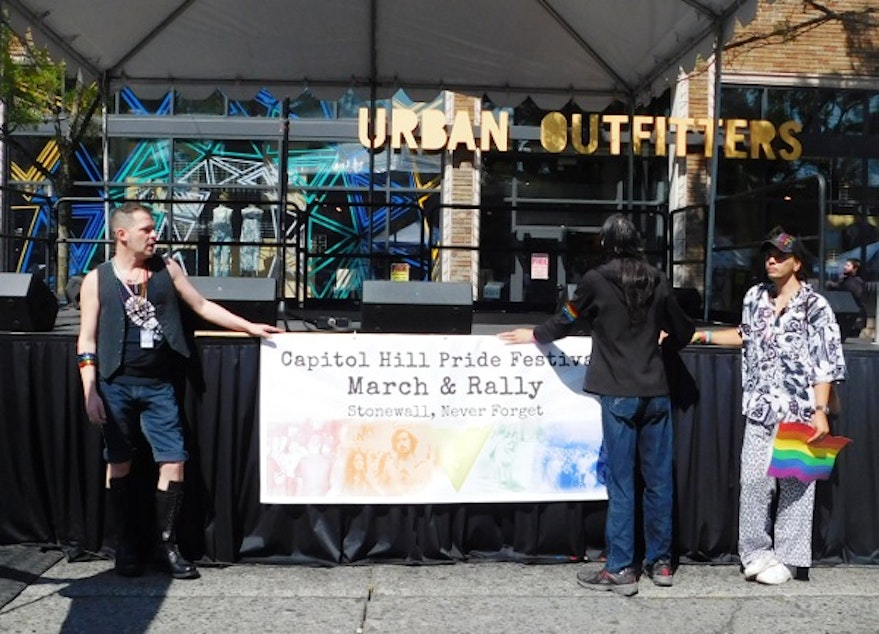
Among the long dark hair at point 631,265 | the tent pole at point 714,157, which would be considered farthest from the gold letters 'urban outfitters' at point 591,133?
the long dark hair at point 631,265

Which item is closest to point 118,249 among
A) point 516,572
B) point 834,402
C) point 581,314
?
point 581,314

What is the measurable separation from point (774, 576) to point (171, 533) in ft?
9.98

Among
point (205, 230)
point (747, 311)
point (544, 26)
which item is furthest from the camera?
point (205, 230)

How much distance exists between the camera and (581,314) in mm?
4562

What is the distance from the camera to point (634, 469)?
15.2 ft

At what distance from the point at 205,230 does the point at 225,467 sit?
993 centimetres

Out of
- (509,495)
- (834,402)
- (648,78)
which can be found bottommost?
(509,495)

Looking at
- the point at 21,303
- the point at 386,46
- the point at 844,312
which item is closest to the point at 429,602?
the point at 21,303

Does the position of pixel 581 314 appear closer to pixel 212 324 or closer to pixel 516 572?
pixel 516 572

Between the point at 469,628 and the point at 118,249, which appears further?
the point at 118,249

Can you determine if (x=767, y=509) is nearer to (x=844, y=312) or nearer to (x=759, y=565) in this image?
(x=759, y=565)

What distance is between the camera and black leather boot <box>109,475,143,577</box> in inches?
179

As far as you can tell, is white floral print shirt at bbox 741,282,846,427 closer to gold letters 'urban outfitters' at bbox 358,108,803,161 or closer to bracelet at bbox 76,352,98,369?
bracelet at bbox 76,352,98,369

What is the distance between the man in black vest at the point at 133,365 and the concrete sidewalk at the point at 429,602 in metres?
0.27
